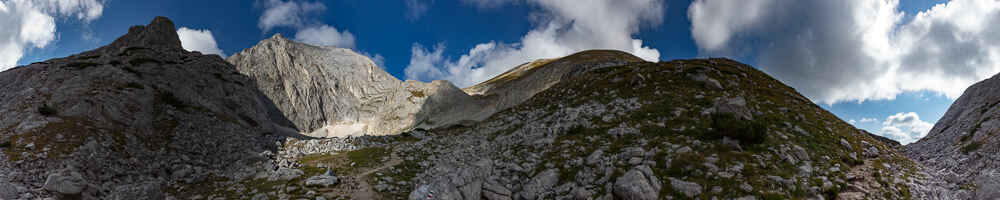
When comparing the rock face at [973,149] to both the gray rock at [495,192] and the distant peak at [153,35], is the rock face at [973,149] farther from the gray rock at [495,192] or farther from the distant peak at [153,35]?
the distant peak at [153,35]

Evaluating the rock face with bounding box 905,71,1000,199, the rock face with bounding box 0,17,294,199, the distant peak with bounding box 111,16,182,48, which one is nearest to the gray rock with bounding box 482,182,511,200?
the rock face with bounding box 0,17,294,199

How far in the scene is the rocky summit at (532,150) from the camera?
1052 cm

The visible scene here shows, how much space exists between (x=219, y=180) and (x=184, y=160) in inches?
203

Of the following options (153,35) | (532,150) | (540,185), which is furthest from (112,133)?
(153,35)

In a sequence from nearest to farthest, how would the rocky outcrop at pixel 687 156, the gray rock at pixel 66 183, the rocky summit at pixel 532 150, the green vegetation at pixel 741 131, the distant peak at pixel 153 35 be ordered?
the rocky outcrop at pixel 687 156
the rocky summit at pixel 532 150
the green vegetation at pixel 741 131
the gray rock at pixel 66 183
the distant peak at pixel 153 35

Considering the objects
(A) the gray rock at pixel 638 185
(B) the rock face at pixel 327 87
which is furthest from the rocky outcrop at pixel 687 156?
(B) the rock face at pixel 327 87

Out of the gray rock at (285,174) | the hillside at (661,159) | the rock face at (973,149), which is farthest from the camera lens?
the gray rock at (285,174)

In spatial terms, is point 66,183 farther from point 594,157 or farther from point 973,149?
point 973,149

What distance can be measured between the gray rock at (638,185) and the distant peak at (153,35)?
68.0m

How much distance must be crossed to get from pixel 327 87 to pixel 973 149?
130161 mm

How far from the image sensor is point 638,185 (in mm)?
9828

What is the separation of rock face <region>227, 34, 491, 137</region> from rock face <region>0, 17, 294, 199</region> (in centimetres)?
6618

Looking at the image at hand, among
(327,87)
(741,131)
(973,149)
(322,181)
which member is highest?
(327,87)

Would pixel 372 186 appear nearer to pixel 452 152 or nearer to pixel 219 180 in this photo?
pixel 452 152
